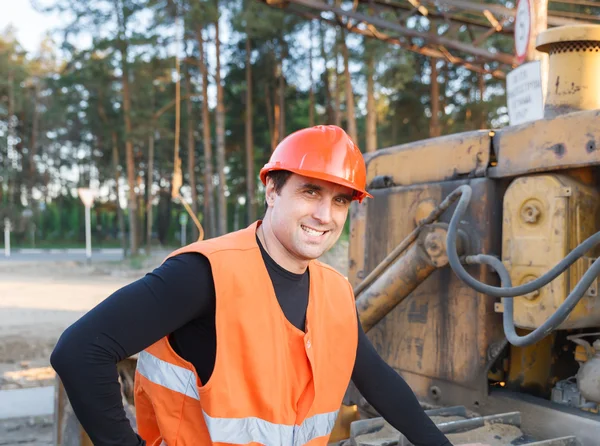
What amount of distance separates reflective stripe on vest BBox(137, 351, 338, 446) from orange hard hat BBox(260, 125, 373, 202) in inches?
25.7

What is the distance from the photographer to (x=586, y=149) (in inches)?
92.7

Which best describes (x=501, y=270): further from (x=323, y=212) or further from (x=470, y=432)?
(x=323, y=212)

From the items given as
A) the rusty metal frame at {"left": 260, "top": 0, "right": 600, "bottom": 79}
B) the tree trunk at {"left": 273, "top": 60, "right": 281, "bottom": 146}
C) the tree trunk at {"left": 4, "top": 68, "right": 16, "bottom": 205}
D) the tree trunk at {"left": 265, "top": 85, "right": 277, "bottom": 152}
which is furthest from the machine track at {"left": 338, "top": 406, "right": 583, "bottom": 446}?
the tree trunk at {"left": 4, "top": 68, "right": 16, "bottom": 205}

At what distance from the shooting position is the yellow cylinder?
2707mm

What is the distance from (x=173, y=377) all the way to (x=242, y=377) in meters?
0.20

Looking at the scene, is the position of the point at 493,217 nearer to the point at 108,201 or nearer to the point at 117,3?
the point at 117,3

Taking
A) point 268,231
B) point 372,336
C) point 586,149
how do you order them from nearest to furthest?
point 268,231, point 586,149, point 372,336

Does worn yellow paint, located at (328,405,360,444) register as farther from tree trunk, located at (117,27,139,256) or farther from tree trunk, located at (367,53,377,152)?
tree trunk, located at (117,27,139,256)

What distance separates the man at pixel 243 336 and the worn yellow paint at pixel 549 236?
28.3 inches

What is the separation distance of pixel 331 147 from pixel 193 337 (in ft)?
2.21

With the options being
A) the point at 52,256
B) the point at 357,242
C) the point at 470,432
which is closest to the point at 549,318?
the point at 470,432

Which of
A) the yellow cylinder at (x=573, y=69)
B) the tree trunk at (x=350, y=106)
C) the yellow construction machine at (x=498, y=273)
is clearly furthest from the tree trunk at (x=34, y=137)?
the yellow cylinder at (x=573, y=69)

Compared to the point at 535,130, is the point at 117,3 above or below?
above

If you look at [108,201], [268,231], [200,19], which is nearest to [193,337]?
[268,231]
